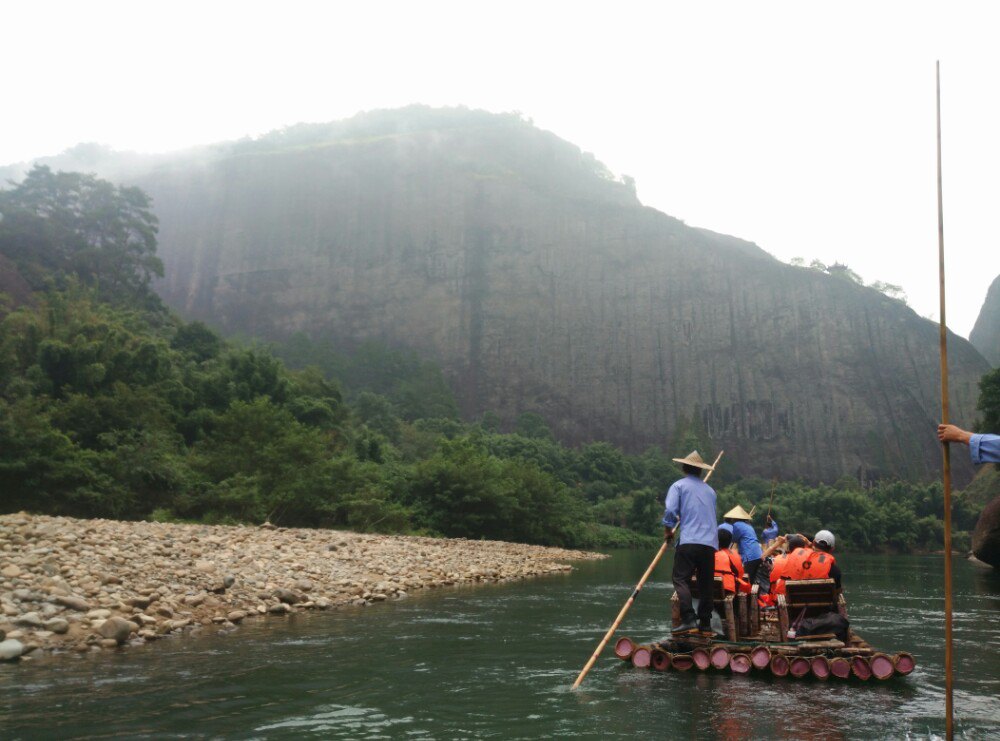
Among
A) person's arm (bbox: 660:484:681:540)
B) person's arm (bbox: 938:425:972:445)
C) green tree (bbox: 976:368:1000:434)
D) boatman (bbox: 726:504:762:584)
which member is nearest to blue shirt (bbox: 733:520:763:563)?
boatman (bbox: 726:504:762:584)

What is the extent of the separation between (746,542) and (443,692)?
540cm

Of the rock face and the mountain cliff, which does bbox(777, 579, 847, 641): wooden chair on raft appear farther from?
the rock face

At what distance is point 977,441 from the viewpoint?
16.5ft

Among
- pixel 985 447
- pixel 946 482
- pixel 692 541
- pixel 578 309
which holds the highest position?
pixel 578 309

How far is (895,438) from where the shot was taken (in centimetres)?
10450

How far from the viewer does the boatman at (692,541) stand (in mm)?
8914

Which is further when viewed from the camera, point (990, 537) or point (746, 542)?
point (990, 537)

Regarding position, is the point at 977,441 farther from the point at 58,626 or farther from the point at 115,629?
the point at 58,626

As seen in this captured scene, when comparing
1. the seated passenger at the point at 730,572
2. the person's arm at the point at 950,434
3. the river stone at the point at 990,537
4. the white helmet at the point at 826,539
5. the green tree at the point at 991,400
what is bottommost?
the river stone at the point at 990,537

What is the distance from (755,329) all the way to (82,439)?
323 ft

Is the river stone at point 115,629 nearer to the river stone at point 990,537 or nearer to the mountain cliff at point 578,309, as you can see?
the river stone at point 990,537

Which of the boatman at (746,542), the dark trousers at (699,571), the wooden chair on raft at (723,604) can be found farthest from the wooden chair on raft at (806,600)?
the boatman at (746,542)

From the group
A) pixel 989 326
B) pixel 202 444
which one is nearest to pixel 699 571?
pixel 202 444

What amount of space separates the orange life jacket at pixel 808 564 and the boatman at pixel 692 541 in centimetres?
92
